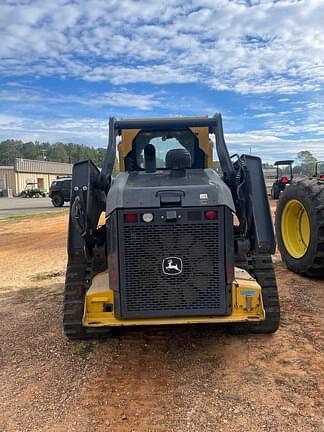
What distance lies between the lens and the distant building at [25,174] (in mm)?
63812

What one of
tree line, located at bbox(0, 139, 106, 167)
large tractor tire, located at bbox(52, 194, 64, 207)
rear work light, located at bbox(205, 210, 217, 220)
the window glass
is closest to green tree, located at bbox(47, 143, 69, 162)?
tree line, located at bbox(0, 139, 106, 167)

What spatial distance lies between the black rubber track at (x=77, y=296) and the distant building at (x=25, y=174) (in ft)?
183

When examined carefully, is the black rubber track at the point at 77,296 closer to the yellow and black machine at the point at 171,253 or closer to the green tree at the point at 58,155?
the yellow and black machine at the point at 171,253

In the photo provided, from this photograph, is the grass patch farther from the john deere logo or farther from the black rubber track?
the john deere logo

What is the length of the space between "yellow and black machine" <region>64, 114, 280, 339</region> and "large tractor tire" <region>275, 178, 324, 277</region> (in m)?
2.01

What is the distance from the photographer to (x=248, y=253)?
15.7ft

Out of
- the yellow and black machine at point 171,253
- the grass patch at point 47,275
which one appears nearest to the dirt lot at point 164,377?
the yellow and black machine at point 171,253

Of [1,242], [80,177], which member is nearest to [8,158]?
[1,242]

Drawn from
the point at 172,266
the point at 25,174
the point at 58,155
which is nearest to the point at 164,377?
the point at 172,266

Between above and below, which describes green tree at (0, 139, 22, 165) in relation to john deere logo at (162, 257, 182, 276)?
above

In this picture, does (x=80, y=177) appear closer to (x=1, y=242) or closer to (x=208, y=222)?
(x=208, y=222)

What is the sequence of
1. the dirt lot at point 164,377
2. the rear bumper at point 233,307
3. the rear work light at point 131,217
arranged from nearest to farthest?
the dirt lot at point 164,377 → the rear work light at point 131,217 → the rear bumper at point 233,307

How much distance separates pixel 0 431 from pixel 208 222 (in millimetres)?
2205

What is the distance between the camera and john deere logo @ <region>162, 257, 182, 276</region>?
12.8ft
